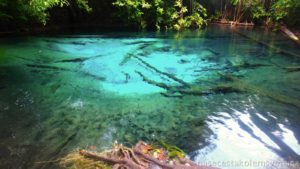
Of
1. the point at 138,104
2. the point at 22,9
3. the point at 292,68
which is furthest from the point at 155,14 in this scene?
the point at 138,104

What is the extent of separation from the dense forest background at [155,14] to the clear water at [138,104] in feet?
8.13

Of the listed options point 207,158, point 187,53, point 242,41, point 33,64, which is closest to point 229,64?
point 187,53

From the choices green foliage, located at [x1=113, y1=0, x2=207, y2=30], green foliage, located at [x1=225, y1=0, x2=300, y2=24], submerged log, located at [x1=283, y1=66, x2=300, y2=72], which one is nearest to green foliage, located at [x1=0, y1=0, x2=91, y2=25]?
green foliage, located at [x1=113, y1=0, x2=207, y2=30]

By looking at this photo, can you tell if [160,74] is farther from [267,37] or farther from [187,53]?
[267,37]

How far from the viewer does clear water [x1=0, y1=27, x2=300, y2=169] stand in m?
3.19

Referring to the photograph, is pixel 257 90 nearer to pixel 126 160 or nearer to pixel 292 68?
pixel 292 68

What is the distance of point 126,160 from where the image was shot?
2729 mm

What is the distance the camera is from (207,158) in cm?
302

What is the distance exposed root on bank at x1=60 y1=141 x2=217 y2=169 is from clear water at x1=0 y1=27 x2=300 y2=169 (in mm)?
173

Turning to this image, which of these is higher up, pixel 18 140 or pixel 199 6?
pixel 199 6

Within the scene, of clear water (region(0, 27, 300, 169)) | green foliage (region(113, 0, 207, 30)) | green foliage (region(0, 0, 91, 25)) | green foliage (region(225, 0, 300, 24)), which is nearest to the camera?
clear water (region(0, 27, 300, 169))

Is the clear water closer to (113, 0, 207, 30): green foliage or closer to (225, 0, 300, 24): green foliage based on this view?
(113, 0, 207, 30): green foliage

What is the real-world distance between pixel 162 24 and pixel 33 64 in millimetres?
8281

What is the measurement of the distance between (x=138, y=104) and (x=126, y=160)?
1744 mm
